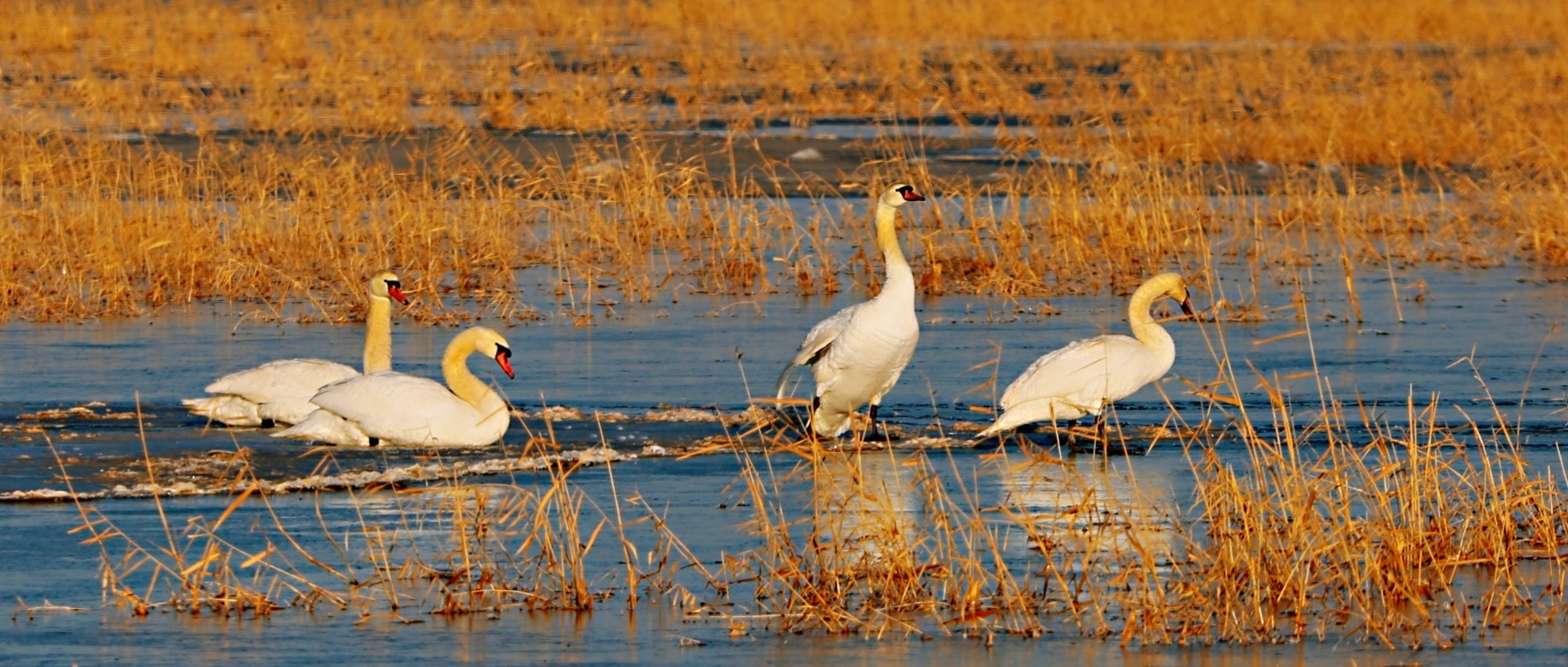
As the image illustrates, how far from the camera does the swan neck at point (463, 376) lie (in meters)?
9.53

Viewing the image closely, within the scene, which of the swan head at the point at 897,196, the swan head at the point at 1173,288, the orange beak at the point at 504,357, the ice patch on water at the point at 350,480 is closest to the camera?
the ice patch on water at the point at 350,480

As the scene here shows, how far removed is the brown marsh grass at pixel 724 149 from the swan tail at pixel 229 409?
3208 millimetres

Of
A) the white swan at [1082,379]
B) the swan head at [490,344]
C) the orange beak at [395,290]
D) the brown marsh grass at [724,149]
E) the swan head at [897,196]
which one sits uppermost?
the brown marsh grass at [724,149]

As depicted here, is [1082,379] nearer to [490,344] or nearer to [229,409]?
[490,344]

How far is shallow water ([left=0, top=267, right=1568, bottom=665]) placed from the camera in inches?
247

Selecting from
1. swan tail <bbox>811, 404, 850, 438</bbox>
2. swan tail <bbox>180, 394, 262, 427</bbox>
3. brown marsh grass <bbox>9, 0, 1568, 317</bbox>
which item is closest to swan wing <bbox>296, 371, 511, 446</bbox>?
swan tail <bbox>180, 394, 262, 427</bbox>

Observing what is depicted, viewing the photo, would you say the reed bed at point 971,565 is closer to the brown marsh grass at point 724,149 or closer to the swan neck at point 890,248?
the swan neck at point 890,248

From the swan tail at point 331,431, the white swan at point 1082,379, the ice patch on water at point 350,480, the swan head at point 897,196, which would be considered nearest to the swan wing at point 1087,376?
the white swan at point 1082,379

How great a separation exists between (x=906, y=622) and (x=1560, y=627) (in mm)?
1827

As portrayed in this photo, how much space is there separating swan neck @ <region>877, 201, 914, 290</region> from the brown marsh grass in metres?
3.04

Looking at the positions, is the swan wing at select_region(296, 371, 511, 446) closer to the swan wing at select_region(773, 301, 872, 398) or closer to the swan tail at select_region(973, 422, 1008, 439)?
the swan wing at select_region(773, 301, 872, 398)

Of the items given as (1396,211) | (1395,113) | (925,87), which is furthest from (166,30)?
(1396,211)

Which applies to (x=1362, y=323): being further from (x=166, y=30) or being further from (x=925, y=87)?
(x=166, y=30)

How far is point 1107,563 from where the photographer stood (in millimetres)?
7016
